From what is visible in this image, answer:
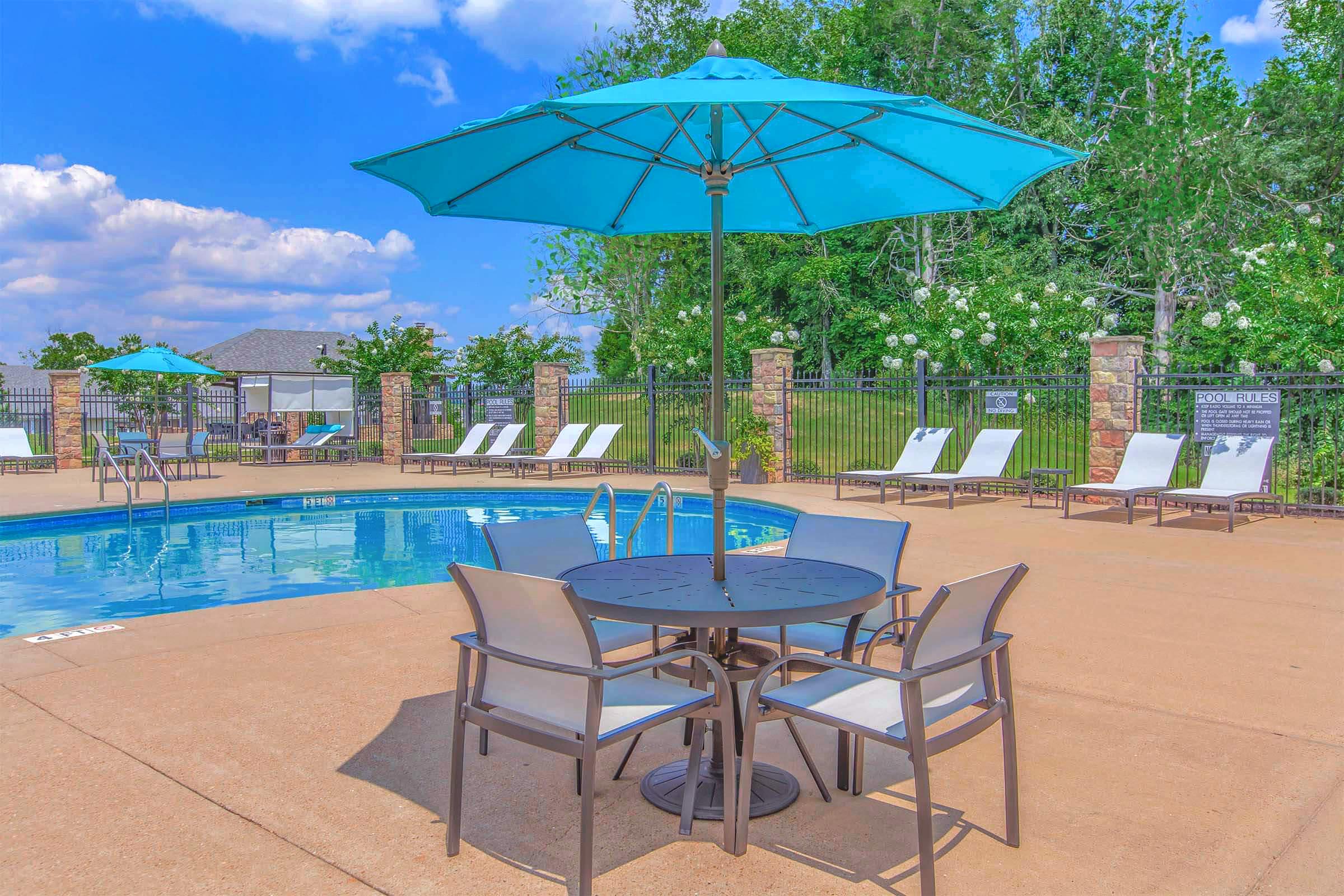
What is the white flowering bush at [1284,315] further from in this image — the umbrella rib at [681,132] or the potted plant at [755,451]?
the umbrella rib at [681,132]

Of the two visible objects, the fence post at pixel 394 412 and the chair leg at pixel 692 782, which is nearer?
the chair leg at pixel 692 782

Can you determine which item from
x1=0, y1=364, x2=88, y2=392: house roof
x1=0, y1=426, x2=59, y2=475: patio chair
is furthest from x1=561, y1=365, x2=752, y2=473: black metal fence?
x1=0, y1=364, x2=88, y2=392: house roof

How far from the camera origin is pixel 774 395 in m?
13.7

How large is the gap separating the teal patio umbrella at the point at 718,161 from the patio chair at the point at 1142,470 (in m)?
6.11

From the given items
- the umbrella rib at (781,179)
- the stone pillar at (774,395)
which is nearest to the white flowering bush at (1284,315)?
the stone pillar at (774,395)

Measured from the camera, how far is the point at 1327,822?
101 inches

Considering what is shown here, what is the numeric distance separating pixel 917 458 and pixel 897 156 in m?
8.24

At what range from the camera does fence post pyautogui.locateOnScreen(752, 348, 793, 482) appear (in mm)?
13719

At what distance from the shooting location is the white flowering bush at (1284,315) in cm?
1121

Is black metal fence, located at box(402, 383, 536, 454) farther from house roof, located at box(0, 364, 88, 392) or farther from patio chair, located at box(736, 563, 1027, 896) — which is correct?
house roof, located at box(0, 364, 88, 392)

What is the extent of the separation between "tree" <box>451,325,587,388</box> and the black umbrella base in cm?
1890

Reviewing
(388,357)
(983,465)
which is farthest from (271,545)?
(388,357)

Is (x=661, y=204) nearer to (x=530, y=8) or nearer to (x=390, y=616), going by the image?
(x=390, y=616)

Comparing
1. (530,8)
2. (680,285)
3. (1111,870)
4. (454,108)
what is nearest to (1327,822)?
(1111,870)
